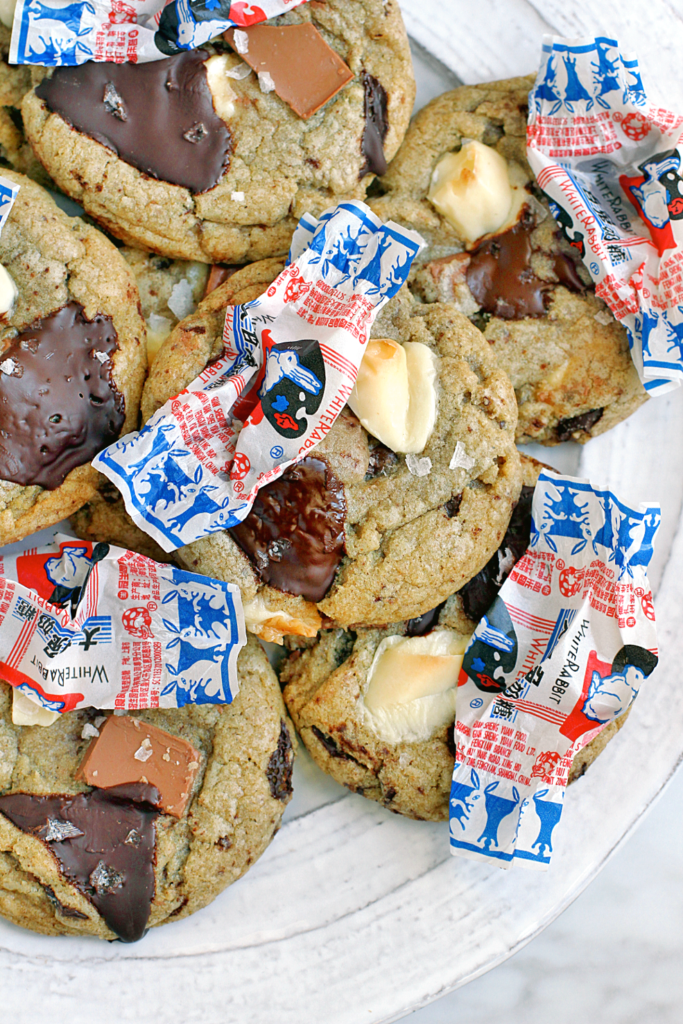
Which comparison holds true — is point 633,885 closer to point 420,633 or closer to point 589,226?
point 420,633

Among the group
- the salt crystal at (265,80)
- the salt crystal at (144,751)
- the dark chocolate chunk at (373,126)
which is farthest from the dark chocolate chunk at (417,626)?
the salt crystal at (265,80)

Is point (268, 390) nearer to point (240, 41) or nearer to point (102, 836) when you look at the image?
point (240, 41)

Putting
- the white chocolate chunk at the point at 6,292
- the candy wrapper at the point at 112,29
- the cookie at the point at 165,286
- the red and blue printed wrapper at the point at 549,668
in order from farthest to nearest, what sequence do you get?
1. the cookie at the point at 165,286
2. the red and blue printed wrapper at the point at 549,668
3. the candy wrapper at the point at 112,29
4. the white chocolate chunk at the point at 6,292

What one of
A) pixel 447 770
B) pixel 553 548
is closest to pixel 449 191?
pixel 553 548

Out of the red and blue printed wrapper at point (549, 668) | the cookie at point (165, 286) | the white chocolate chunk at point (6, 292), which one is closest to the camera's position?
the white chocolate chunk at point (6, 292)

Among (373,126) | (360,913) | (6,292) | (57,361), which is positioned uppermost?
(373,126)

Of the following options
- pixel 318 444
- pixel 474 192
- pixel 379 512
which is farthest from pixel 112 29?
pixel 379 512

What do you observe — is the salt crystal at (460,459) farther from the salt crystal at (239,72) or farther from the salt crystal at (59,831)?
the salt crystal at (59,831)
